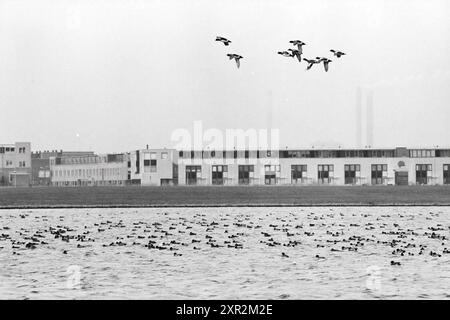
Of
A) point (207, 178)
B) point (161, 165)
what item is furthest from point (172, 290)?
point (161, 165)

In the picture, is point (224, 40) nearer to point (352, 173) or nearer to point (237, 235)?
point (237, 235)

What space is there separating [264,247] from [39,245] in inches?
409

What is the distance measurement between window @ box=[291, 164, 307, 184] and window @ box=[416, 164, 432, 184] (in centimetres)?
2434

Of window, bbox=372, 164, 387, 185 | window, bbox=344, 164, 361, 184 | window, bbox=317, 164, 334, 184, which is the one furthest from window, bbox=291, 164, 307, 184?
window, bbox=372, 164, 387, 185

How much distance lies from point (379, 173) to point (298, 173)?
17.7 m

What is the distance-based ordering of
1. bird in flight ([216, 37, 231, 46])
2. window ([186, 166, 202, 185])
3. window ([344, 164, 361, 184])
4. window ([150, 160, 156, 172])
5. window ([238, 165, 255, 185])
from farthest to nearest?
1. window ([150, 160, 156, 172])
2. window ([186, 166, 202, 185])
3. window ([238, 165, 255, 185])
4. window ([344, 164, 361, 184])
5. bird in flight ([216, 37, 231, 46])

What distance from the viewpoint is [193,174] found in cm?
14975

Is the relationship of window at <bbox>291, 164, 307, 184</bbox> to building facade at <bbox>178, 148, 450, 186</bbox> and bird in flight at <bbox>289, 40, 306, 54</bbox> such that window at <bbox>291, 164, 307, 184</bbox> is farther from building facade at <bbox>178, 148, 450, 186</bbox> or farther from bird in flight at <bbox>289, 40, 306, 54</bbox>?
bird in flight at <bbox>289, 40, 306, 54</bbox>

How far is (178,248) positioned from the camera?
1180 inches

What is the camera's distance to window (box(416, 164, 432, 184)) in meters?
147

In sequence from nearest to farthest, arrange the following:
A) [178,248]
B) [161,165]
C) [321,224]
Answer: [178,248]
[321,224]
[161,165]

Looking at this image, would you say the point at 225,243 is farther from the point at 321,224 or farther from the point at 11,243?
the point at 321,224

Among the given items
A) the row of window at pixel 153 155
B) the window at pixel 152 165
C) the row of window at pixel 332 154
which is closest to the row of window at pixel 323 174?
the row of window at pixel 332 154

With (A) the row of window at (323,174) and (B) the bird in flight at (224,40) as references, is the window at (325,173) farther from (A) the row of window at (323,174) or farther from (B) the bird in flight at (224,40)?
(B) the bird in flight at (224,40)
